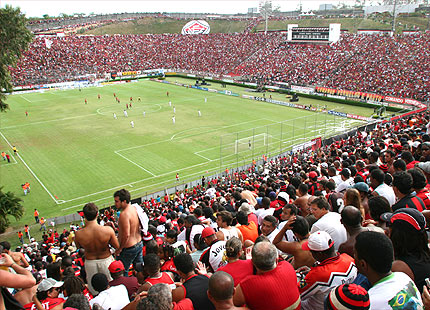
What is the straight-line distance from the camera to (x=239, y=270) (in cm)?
528

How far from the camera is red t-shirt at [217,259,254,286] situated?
17.1 feet

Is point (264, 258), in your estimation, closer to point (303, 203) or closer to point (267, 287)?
point (267, 287)

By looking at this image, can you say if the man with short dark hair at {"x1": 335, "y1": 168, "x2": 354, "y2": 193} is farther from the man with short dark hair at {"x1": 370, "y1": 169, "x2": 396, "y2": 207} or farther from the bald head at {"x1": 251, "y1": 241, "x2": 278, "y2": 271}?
the bald head at {"x1": 251, "y1": 241, "x2": 278, "y2": 271}

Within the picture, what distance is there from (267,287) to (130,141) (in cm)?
3808

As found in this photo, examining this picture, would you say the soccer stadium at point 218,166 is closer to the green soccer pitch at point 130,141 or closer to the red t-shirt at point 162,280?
the red t-shirt at point 162,280

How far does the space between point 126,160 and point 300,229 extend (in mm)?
31192

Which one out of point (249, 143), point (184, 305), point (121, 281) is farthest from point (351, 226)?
point (249, 143)

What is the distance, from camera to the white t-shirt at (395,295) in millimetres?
3795

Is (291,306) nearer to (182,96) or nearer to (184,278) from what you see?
(184,278)

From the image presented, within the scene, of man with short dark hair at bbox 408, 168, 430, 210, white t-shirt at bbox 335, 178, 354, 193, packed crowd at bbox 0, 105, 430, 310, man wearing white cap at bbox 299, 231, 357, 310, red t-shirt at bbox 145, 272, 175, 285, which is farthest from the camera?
white t-shirt at bbox 335, 178, 354, 193

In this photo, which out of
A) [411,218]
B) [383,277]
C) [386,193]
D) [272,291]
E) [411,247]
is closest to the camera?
[383,277]

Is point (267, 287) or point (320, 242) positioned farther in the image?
point (320, 242)

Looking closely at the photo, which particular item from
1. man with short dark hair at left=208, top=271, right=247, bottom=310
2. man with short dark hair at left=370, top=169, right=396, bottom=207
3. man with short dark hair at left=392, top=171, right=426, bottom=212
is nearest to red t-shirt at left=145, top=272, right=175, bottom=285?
man with short dark hair at left=208, top=271, right=247, bottom=310

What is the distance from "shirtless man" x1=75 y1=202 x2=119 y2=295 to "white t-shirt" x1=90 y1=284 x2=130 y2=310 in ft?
5.58
